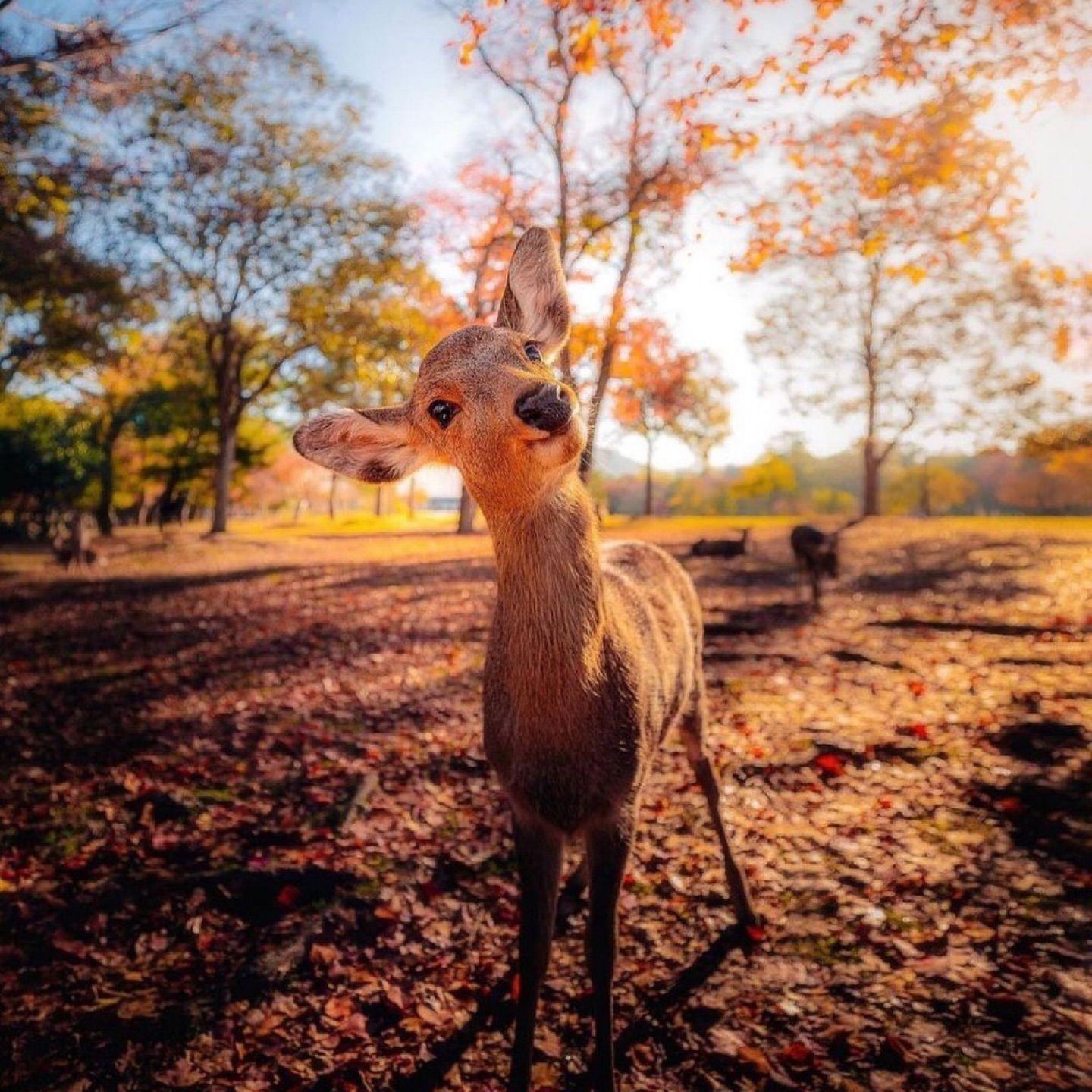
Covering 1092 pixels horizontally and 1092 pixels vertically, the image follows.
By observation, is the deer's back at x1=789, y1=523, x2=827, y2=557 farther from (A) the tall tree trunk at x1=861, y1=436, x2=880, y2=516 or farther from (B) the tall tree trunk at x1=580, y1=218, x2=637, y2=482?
(A) the tall tree trunk at x1=861, y1=436, x2=880, y2=516

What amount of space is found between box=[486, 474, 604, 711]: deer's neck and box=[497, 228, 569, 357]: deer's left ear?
3.47 feet

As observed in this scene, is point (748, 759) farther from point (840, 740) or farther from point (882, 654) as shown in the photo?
point (882, 654)

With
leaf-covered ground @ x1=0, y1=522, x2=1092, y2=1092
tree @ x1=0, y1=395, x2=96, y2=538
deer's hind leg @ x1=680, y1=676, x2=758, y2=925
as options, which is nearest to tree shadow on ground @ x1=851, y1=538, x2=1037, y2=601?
leaf-covered ground @ x1=0, y1=522, x2=1092, y2=1092

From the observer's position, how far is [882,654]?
9523 mm

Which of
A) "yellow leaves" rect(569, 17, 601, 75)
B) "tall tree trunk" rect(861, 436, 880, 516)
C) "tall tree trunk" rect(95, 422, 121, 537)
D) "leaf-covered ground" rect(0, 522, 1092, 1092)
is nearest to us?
"leaf-covered ground" rect(0, 522, 1092, 1092)

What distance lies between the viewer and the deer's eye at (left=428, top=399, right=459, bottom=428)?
9.53ft

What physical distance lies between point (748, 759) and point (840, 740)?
1.04 metres

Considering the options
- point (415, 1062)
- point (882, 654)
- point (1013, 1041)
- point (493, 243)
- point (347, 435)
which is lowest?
point (415, 1062)

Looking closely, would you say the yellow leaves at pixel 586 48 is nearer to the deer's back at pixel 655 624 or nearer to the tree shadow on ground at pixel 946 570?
the deer's back at pixel 655 624

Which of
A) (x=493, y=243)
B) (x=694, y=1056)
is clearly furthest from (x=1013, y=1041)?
(x=493, y=243)

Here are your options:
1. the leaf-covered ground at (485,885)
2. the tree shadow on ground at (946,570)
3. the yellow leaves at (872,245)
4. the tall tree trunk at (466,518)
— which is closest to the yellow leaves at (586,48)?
the yellow leaves at (872,245)

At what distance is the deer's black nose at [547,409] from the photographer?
94.1 inches

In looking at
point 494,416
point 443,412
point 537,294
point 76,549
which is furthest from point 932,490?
point 494,416

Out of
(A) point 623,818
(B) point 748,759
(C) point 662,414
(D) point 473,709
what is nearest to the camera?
(A) point 623,818
